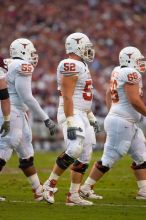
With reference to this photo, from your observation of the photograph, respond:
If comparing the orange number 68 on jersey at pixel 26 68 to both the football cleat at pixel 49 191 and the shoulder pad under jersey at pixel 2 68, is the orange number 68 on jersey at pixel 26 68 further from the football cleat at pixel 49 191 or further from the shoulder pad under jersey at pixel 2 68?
the football cleat at pixel 49 191

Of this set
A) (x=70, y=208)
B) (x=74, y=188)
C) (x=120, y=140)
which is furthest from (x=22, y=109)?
(x=70, y=208)

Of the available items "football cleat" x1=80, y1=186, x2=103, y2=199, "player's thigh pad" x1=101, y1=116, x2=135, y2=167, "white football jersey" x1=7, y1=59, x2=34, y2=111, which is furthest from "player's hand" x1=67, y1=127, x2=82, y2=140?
"football cleat" x1=80, y1=186, x2=103, y2=199

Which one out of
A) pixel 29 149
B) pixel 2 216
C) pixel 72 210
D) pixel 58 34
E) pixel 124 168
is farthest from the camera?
pixel 58 34

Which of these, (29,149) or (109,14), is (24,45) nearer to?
(29,149)

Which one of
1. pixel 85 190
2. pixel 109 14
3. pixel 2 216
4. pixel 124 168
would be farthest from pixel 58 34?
pixel 2 216

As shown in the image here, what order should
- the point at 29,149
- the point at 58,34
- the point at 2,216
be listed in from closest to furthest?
the point at 2,216
the point at 29,149
the point at 58,34

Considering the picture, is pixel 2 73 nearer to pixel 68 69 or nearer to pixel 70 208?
pixel 68 69

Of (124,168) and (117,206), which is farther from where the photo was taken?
(124,168)

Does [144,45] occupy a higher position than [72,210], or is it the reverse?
[144,45]

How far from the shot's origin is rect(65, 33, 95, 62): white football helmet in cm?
865

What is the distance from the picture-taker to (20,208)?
8.13 m

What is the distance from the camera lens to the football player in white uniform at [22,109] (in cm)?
855

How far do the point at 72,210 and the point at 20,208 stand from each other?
0.53 meters

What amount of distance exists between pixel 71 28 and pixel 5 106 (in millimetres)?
13407
